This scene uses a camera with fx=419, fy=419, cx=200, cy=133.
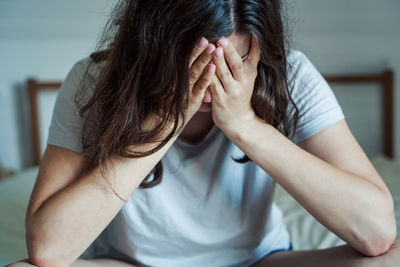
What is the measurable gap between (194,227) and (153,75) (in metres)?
0.36

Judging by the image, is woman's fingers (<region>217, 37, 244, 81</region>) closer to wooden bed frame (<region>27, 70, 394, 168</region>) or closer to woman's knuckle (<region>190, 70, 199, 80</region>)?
woman's knuckle (<region>190, 70, 199, 80</region>)

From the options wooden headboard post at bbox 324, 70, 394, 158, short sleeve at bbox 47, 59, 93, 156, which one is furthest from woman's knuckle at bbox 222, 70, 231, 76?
wooden headboard post at bbox 324, 70, 394, 158

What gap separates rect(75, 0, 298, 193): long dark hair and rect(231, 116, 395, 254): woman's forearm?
0.07m

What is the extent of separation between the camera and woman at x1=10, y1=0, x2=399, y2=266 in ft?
2.22

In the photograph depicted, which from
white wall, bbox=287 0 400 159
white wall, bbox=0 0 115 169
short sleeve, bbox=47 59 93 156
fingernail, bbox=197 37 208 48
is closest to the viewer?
fingernail, bbox=197 37 208 48

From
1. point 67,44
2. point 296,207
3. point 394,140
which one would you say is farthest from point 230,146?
point 394,140

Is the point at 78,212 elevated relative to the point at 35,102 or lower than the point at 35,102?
elevated

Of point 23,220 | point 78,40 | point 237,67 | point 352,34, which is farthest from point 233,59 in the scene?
point 352,34

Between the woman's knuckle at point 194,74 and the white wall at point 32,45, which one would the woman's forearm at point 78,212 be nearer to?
the woman's knuckle at point 194,74

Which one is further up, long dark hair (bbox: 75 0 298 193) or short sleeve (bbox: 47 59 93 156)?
long dark hair (bbox: 75 0 298 193)

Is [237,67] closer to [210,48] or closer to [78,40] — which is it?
[210,48]

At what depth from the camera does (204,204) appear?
89 cm

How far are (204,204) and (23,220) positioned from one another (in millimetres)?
787

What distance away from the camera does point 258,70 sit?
2.48 ft
